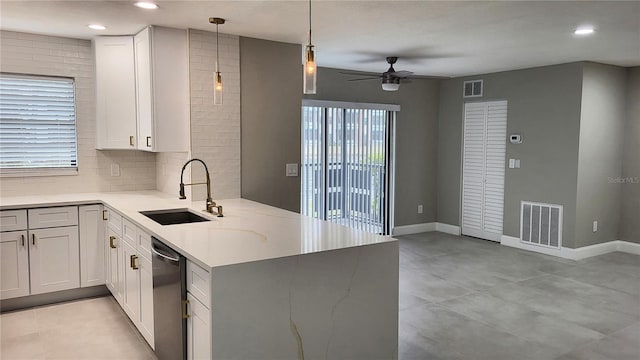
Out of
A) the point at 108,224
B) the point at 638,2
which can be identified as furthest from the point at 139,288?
the point at 638,2

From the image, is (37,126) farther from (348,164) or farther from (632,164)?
(632,164)

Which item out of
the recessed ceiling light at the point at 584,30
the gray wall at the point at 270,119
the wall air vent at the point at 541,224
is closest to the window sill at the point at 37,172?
the gray wall at the point at 270,119

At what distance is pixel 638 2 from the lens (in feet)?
10.8

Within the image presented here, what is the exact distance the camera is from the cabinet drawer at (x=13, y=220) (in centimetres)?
393

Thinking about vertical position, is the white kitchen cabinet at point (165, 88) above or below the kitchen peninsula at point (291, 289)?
above

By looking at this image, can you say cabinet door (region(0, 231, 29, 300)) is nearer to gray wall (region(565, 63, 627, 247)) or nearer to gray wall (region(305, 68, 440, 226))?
gray wall (region(305, 68, 440, 226))

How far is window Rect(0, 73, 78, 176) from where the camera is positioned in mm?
4430

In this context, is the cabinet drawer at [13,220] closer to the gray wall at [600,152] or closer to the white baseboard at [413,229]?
the white baseboard at [413,229]

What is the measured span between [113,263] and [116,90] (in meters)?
1.66

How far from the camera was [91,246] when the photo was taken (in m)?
4.32

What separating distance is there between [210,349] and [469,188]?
5.84m

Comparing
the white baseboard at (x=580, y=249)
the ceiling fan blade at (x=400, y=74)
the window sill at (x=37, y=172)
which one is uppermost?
the ceiling fan blade at (x=400, y=74)

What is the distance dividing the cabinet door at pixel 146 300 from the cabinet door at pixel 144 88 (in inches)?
51.5

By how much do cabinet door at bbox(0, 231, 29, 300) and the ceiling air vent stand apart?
592 centimetres
